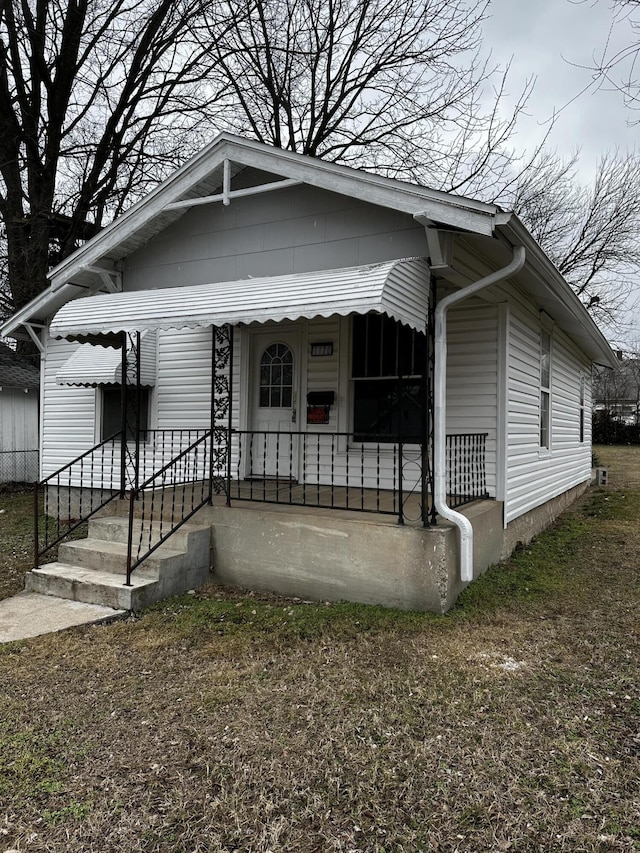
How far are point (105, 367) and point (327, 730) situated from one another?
6565mm

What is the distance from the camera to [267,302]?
4.99 m

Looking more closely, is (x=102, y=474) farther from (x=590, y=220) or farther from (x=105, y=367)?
(x=590, y=220)

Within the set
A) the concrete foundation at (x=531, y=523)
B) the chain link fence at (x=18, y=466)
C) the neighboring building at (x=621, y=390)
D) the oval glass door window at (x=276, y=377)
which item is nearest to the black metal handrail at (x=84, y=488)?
the oval glass door window at (x=276, y=377)

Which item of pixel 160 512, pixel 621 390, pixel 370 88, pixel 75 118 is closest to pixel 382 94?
pixel 370 88

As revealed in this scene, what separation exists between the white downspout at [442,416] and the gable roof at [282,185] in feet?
0.86

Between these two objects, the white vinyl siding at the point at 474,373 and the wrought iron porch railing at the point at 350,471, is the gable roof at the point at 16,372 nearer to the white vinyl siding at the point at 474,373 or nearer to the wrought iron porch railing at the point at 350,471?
the wrought iron porch railing at the point at 350,471

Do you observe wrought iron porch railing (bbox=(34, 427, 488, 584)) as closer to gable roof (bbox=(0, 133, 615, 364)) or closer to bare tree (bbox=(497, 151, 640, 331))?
gable roof (bbox=(0, 133, 615, 364))

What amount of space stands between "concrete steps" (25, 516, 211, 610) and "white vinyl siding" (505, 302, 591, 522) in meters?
3.55

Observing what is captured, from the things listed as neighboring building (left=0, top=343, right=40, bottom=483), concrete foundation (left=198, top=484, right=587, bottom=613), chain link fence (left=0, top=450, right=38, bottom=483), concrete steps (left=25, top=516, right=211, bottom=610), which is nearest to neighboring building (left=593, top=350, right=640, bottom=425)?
neighboring building (left=0, top=343, right=40, bottom=483)

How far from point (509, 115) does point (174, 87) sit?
27.1 ft

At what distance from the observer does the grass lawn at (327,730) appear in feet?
7.80

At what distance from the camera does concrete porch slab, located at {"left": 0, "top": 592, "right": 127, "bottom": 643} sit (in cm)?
457

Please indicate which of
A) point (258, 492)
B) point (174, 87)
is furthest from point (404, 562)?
point (174, 87)

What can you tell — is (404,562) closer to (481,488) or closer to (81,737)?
(481,488)
